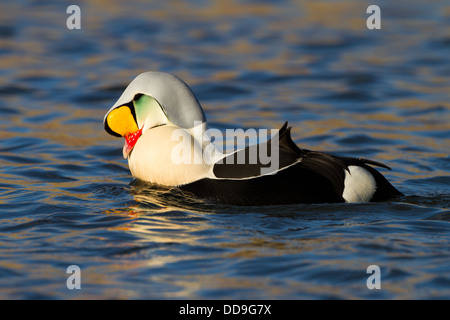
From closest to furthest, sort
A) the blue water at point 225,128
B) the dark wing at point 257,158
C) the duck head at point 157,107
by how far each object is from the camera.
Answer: the blue water at point 225,128
the dark wing at point 257,158
the duck head at point 157,107

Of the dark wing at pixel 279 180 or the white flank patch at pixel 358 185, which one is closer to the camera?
the dark wing at pixel 279 180

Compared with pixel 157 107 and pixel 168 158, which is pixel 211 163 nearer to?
pixel 168 158

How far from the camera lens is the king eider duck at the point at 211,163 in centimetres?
480

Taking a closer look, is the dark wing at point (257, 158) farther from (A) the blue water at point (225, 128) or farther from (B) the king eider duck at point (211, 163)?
(A) the blue water at point (225, 128)

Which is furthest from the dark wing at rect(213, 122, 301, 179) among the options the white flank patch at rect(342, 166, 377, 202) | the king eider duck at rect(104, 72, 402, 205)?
the white flank patch at rect(342, 166, 377, 202)

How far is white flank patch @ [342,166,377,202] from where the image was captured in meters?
5.00

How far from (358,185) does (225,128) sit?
2.88 m

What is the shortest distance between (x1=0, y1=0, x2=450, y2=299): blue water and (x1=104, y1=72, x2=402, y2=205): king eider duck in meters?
0.09

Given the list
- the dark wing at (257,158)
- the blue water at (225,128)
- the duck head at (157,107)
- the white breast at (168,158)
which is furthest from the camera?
the duck head at (157,107)

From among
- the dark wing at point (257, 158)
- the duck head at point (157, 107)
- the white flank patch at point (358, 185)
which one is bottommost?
the white flank patch at point (358, 185)

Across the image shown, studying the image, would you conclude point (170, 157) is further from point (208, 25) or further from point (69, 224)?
point (208, 25)

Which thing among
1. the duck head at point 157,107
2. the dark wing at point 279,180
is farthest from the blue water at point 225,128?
the duck head at point 157,107

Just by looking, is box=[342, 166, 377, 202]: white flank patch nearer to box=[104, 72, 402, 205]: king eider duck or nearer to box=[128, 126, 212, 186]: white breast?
box=[104, 72, 402, 205]: king eider duck
